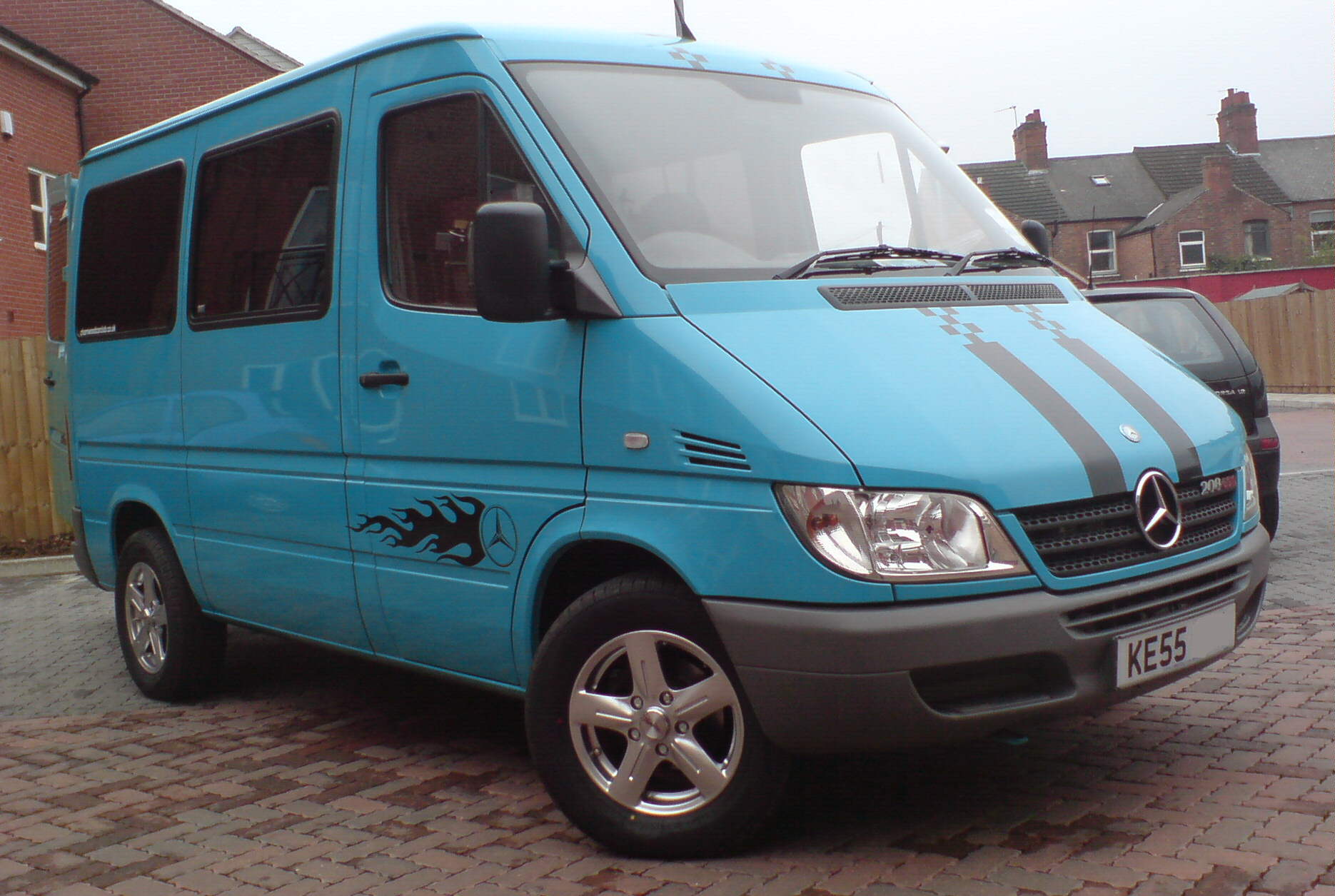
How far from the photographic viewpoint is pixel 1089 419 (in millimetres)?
3818

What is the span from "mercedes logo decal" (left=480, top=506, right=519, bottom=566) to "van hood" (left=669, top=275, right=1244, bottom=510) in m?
0.91

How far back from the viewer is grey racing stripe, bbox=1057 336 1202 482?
3.95 metres

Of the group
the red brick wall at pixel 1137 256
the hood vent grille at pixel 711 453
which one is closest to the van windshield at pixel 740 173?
the hood vent grille at pixel 711 453

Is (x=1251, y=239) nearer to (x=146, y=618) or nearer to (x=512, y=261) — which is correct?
(x=146, y=618)

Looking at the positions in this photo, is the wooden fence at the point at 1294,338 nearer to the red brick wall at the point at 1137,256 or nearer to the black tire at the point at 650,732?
the black tire at the point at 650,732

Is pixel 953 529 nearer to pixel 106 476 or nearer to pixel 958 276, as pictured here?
pixel 958 276

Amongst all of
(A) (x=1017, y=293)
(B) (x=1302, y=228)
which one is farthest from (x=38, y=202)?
(B) (x=1302, y=228)

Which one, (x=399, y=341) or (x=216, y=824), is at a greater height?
(x=399, y=341)

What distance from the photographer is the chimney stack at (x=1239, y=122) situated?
209 feet

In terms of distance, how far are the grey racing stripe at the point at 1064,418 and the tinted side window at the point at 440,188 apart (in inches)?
50.9

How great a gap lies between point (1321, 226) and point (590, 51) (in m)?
64.1

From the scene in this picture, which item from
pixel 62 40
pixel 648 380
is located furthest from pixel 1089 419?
pixel 62 40

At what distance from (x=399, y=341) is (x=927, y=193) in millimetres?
1855

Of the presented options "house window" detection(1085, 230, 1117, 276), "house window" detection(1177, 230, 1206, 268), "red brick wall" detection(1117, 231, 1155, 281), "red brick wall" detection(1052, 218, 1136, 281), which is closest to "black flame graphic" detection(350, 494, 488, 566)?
"red brick wall" detection(1117, 231, 1155, 281)
